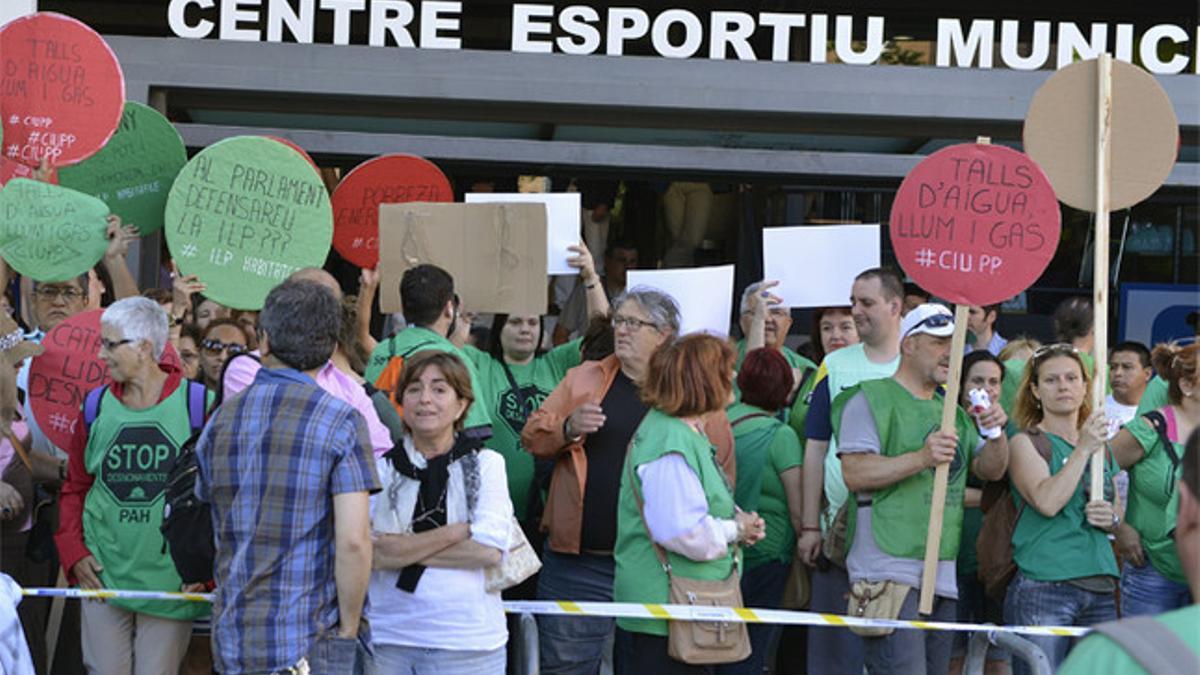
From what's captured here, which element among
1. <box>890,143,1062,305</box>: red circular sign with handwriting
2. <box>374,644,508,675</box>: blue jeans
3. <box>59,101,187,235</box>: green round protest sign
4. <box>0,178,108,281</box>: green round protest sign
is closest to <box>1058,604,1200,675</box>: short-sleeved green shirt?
<box>374,644,508,675</box>: blue jeans

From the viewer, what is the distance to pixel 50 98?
22.5 feet

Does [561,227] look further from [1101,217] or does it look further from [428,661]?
[428,661]

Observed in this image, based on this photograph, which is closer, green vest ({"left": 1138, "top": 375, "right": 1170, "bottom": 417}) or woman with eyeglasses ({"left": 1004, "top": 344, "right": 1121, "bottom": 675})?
woman with eyeglasses ({"left": 1004, "top": 344, "right": 1121, "bottom": 675})

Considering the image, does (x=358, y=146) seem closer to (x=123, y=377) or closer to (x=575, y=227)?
(x=575, y=227)

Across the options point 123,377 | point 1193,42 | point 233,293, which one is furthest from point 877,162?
point 123,377

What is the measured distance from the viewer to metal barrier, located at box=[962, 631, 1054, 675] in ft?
→ 19.7

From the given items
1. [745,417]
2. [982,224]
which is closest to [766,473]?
[745,417]

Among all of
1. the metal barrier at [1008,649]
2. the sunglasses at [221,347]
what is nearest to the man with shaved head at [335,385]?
the sunglasses at [221,347]

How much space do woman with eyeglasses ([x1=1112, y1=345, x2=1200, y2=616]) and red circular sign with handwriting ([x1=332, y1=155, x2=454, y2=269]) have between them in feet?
11.4

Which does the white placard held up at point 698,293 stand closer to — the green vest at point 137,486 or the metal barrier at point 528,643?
the metal barrier at point 528,643

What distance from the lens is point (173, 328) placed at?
7469 mm

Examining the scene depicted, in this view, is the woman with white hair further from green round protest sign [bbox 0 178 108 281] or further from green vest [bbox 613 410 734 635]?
green vest [bbox 613 410 734 635]

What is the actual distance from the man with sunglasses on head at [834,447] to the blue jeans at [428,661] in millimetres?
1540

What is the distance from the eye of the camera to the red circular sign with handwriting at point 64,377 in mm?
6633
